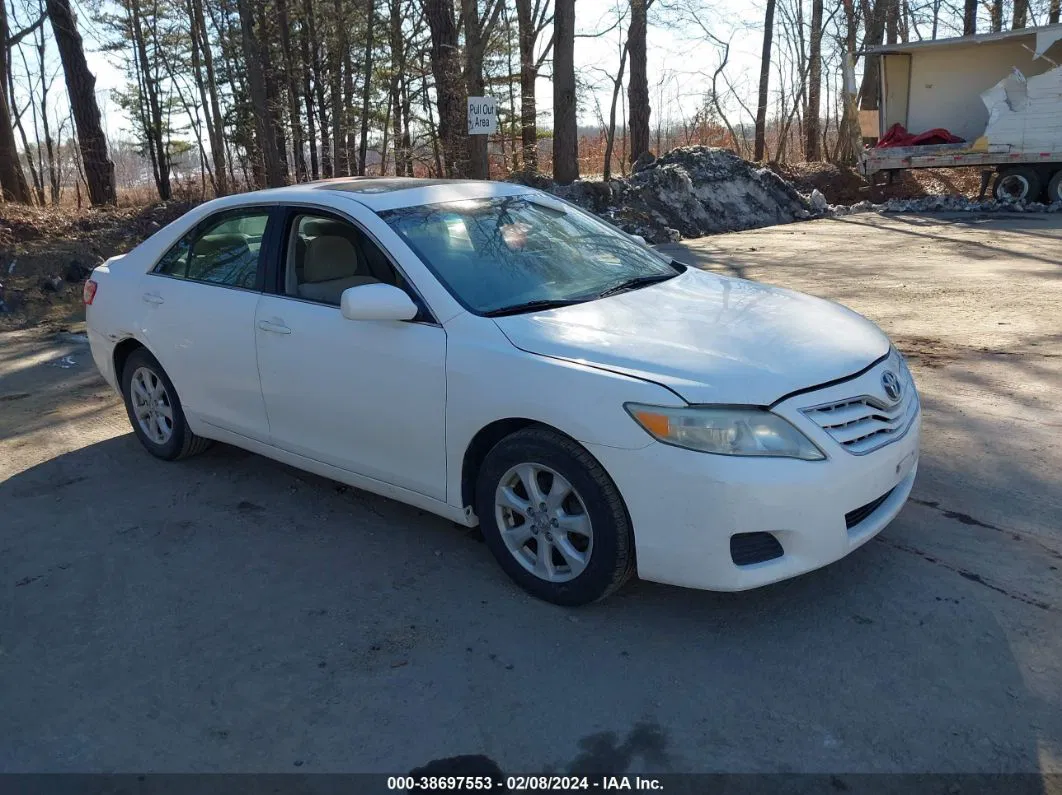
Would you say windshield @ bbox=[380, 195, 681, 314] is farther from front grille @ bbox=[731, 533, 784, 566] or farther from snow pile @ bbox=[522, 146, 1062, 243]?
snow pile @ bbox=[522, 146, 1062, 243]

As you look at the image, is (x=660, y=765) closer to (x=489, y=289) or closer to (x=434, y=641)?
(x=434, y=641)

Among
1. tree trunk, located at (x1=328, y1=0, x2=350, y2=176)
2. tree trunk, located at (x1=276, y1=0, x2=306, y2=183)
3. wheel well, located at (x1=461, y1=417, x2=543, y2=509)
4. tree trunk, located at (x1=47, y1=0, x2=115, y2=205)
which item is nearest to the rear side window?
wheel well, located at (x1=461, y1=417, x2=543, y2=509)

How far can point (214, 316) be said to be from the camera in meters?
4.73

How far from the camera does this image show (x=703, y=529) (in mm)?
3123

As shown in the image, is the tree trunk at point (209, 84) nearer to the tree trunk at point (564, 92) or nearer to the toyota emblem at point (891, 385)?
the tree trunk at point (564, 92)

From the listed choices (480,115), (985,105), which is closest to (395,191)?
(480,115)

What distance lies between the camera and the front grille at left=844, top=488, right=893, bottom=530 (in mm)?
3346

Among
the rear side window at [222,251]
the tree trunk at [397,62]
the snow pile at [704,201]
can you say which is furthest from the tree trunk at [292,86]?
the rear side window at [222,251]

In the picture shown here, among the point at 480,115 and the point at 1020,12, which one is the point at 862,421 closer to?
the point at 480,115

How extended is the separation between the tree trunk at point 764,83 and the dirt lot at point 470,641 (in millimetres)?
21326

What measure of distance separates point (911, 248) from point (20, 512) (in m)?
11.7

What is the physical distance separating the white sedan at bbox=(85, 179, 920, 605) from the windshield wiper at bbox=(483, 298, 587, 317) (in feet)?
0.03

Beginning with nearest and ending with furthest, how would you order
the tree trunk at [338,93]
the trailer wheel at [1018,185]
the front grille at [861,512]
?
the front grille at [861,512]
the trailer wheel at [1018,185]
the tree trunk at [338,93]

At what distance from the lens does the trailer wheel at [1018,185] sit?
1816 centimetres
